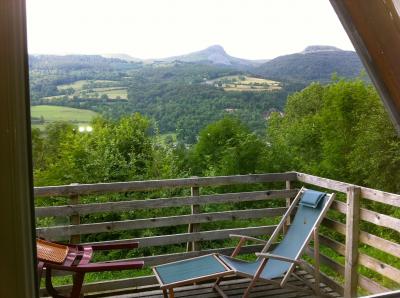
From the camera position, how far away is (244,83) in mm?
5035

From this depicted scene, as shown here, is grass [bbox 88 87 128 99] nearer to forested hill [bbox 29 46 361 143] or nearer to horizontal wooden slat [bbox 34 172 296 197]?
forested hill [bbox 29 46 361 143]

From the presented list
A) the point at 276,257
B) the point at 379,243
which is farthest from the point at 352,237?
the point at 276,257

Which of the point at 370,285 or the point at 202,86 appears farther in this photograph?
the point at 202,86

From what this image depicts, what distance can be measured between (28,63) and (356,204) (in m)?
2.81

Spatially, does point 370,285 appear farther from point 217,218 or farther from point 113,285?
point 113,285

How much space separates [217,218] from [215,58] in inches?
84.2

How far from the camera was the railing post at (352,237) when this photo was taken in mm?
2965

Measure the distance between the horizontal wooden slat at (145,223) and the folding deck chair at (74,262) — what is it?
401 millimetres

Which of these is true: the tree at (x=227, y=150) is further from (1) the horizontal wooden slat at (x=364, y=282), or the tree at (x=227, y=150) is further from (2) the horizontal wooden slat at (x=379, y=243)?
(2) the horizontal wooden slat at (x=379, y=243)

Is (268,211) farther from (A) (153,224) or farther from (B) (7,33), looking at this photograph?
(B) (7,33)

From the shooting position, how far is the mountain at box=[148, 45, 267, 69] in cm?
466

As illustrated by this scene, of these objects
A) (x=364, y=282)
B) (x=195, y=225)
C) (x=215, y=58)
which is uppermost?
(x=215, y=58)

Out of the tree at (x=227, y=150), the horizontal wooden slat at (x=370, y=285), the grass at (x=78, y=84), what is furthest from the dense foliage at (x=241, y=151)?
the horizontal wooden slat at (x=370, y=285)

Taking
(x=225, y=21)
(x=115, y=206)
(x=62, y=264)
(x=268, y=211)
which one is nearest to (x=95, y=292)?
(x=115, y=206)
